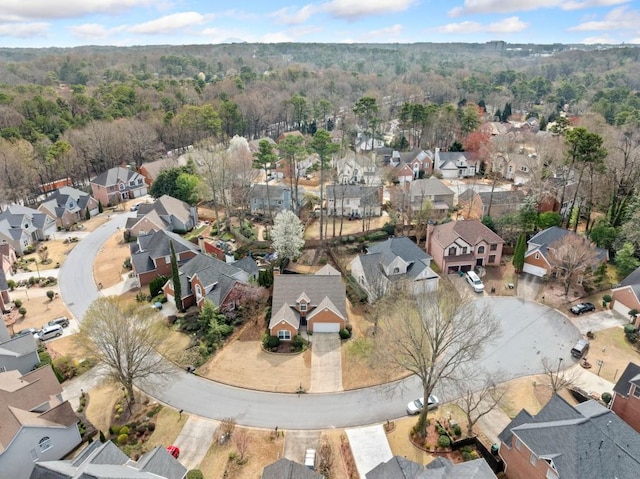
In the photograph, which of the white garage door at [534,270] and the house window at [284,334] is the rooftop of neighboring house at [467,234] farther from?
the house window at [284,334]

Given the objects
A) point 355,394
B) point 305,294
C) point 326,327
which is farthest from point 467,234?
point 355,394

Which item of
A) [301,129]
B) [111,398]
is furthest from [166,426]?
[301,129]

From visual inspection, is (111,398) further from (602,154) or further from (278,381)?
(602,154)

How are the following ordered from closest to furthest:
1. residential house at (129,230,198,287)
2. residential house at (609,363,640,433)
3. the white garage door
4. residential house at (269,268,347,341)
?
residential house at (609,363,640,433) → residential house at (269,268,347,341) → the white garage door → residential house at (129,230,198,287)

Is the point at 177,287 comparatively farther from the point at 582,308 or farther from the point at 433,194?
the point at 433,194

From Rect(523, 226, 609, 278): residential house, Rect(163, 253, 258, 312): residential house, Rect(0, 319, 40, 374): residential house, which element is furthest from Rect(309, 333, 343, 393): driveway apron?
Rect(523, 226, 609, 278): residential house

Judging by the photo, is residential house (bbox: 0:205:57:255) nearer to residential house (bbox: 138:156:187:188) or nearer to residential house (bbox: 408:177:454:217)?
residential house (bbox: 138:156:187:188)
